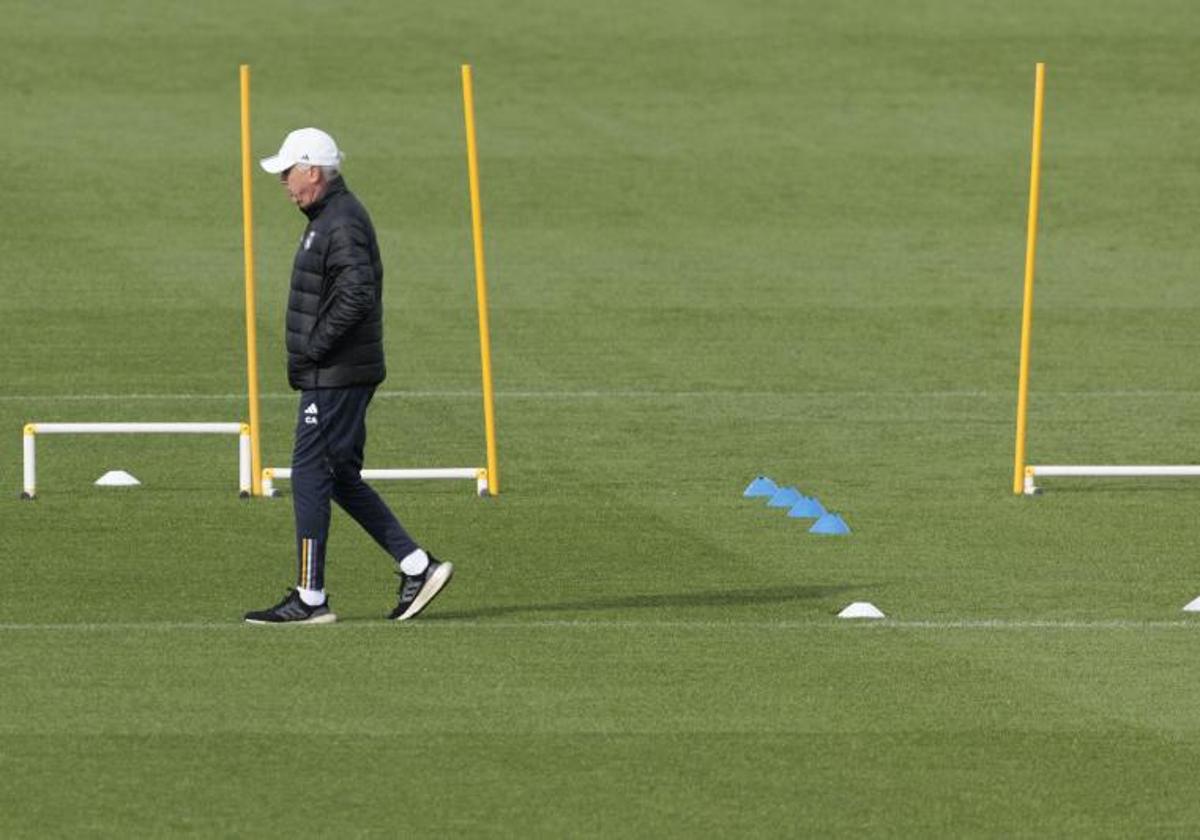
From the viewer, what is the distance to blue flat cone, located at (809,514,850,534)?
692 inches

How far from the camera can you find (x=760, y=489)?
62.4ft

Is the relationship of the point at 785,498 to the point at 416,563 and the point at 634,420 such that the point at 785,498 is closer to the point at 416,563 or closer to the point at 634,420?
the point at 634,420

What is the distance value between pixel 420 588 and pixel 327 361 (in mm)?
1161

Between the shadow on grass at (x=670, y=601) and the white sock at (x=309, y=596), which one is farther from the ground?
the white sock at (x=309, y=596)

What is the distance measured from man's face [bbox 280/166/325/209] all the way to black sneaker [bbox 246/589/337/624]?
185 centimetres

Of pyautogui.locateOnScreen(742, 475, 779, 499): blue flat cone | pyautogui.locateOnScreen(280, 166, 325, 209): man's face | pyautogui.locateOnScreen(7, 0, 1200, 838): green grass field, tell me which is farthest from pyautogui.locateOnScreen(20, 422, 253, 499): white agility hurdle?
pyautogui.locateOnScreen(280, 166, 325, 209): man's face

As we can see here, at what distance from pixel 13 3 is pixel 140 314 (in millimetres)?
16111

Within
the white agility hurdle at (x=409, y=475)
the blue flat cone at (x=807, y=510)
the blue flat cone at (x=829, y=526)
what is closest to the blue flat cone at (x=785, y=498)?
the blue flat cone at (x=807, y=510)

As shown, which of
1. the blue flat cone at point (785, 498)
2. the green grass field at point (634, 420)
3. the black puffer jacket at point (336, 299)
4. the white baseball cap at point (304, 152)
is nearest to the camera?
the green grass field at point (634, 420)

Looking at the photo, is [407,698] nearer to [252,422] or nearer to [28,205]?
[252,422]

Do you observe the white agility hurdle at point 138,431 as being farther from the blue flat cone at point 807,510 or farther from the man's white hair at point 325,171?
the man's white hair at point 325,171

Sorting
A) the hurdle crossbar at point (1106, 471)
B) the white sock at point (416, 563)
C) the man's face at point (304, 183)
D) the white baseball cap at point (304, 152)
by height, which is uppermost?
the white baseball cap at point (304, 152)

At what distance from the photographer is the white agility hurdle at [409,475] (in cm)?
1830

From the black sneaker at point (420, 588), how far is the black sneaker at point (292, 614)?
378 millimetres
